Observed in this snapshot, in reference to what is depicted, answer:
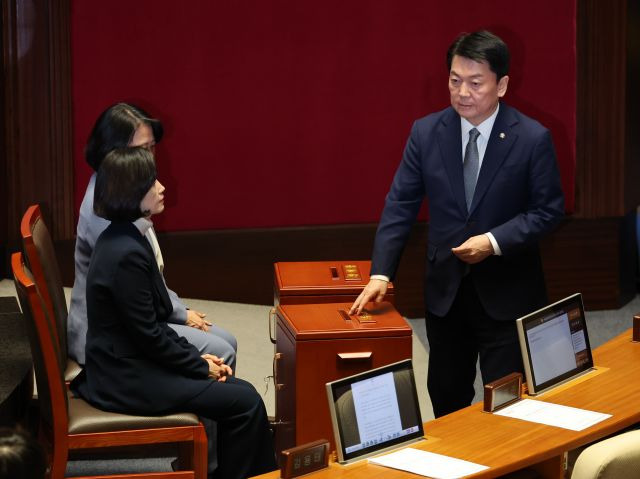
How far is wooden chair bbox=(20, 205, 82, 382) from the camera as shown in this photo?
11.0ft

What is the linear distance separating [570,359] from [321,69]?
315 cm

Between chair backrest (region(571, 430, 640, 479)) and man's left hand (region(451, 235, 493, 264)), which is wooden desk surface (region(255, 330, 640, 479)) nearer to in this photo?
chair backrest (region(571, 430, 640, 479))

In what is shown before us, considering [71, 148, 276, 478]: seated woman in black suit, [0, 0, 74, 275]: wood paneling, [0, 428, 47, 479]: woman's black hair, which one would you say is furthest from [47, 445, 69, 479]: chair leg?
[0, 0, 74, 275]: wood paneling

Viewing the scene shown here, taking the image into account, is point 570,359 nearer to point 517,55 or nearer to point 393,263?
point 393,263

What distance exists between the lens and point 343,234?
6.20 metres

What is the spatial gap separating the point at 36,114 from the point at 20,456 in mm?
4054

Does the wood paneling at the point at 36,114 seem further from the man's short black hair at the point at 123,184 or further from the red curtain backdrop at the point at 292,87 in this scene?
the man's short black hair at the point at 123,184

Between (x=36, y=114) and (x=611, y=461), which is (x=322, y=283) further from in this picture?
(x=36, y=114)

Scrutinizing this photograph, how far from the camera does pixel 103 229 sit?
144 inches

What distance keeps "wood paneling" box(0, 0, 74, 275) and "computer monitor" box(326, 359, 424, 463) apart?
3.27 meters

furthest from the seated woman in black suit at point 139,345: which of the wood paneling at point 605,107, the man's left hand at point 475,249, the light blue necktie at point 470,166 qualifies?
the wood paneling at point 605,107

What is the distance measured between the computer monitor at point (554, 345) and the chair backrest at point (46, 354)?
126 centimetres

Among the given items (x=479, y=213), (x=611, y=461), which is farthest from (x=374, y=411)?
(x=479, y=213)

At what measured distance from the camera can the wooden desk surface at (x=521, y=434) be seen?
2.64 meters
